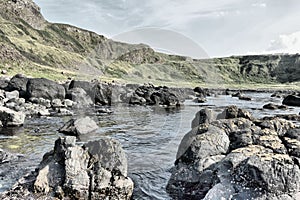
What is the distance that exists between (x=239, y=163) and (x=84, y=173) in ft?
15.1

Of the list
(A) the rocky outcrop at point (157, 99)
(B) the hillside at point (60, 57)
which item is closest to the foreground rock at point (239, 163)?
(A) the rocky outcrop at point (157, 99)

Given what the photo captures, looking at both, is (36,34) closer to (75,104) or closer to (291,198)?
(75,104)

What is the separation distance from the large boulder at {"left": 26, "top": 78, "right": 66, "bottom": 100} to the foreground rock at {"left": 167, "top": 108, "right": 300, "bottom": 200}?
79.3 feet

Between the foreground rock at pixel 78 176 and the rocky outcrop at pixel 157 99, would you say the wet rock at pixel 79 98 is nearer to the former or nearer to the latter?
the rocky outcrop at pixel 157 99

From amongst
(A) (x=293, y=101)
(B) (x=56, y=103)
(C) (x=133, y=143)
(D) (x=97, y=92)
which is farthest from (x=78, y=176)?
(A) (x=293, y=101)

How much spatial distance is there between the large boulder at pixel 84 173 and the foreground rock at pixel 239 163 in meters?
1.97

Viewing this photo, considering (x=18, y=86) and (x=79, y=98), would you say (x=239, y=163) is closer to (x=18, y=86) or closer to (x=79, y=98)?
(x=79, y=98)

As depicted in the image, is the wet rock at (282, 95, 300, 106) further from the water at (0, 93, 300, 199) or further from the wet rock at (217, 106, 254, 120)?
the wet rock at (217, 106, 254, 120)

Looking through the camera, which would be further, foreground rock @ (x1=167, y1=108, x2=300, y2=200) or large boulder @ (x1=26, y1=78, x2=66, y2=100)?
large boulder @ (x1=26, y1=78, x2=66, y2=100)

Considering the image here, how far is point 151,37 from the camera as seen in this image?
1459 centimetres

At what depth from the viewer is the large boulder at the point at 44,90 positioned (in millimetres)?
32906

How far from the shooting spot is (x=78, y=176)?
925 centimetres

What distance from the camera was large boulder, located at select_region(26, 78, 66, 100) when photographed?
32.9 metres

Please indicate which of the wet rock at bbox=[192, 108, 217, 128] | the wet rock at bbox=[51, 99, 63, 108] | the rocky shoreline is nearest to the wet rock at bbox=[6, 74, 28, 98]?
the wet rock at bbox=[51, 99, 63, 108]
